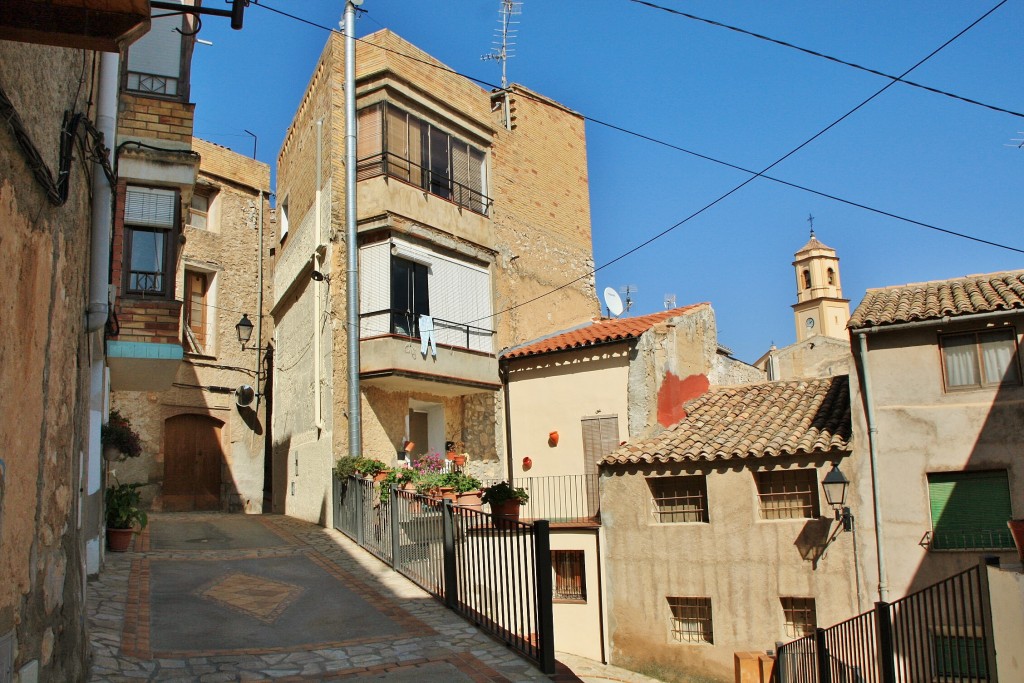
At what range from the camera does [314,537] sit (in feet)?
48.0

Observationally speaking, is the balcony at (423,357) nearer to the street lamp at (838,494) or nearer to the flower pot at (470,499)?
the flower pot at (470,499)

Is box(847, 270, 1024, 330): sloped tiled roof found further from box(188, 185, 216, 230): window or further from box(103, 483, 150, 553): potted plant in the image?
box(188, 185, 216, 230): window

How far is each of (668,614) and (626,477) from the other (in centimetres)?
267

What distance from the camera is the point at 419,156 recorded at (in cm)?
1894

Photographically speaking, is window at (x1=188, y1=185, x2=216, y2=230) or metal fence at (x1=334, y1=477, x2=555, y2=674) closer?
metal fence at (x1=334, y1=477, x2=555, y2=674)

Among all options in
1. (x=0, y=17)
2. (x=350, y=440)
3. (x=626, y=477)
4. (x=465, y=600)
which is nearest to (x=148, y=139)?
(x=350, y=440)

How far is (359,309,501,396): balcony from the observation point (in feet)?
55.2

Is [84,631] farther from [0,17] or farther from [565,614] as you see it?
[565,614]

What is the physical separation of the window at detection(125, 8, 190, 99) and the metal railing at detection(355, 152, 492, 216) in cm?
553

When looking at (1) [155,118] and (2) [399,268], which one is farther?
(2) [399,268]

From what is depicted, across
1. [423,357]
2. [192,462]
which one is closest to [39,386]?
[423,357]

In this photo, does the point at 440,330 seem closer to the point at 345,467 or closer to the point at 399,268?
the point at 399,268

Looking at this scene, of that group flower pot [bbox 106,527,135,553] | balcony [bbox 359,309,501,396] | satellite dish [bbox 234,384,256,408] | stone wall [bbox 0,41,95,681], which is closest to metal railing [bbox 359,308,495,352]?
balcony [bbox 359,309,501,396]

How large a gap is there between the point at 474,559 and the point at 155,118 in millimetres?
7698
